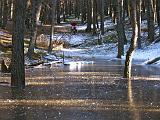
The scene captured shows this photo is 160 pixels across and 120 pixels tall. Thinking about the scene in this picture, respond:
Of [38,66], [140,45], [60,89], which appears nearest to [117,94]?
[60,89]

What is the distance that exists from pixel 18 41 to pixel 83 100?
12.9ft

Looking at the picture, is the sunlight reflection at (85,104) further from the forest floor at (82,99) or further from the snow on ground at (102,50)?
the snow on ground at (102,50)

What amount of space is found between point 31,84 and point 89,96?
432 cm

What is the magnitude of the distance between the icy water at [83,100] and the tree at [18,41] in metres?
0.60

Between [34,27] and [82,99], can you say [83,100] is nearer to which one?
[82,99]

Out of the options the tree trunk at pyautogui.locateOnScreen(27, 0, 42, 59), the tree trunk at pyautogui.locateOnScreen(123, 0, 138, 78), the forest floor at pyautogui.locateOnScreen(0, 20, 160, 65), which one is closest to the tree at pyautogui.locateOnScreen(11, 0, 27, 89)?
the tree trunk at pyautogui.locateOnScreen(123, 0, 138, 78)

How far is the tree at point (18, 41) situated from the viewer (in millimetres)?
15977

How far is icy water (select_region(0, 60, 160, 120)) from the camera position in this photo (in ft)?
35.8

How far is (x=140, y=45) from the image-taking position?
1638 inches

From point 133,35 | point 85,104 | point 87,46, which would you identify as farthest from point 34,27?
point 85,104

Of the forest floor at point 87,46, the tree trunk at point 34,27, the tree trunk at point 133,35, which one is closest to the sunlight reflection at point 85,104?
the tree trunk at point 133,35

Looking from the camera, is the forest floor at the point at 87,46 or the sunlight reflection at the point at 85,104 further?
the forest floor at the point at 87,46

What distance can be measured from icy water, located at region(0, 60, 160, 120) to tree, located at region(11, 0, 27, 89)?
60 cm

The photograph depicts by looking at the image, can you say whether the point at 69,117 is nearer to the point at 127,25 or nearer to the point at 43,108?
the point at 43,108
